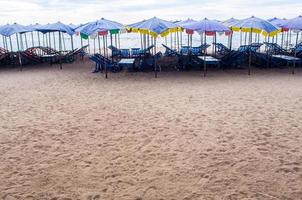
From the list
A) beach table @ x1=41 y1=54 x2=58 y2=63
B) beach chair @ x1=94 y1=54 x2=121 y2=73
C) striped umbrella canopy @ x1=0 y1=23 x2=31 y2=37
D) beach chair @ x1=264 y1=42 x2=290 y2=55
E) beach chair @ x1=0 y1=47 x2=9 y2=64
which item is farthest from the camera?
beach table @ x1=41 y1=54 x2=58 y2=63

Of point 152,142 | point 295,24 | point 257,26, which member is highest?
point 295,24

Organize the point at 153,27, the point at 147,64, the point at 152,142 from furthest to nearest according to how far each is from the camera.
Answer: the point at 147,64, the point at 153,27, the point at 152,142

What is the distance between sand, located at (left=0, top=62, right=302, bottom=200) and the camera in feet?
13.8

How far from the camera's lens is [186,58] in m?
14.0

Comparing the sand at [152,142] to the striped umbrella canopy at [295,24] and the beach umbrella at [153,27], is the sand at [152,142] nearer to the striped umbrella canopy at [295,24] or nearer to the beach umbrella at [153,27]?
the beach umbrella at [153,27]

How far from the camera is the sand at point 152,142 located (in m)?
4.19

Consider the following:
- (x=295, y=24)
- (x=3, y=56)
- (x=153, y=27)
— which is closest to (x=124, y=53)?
(x=153, y=27)

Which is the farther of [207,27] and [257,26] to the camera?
[207,27]

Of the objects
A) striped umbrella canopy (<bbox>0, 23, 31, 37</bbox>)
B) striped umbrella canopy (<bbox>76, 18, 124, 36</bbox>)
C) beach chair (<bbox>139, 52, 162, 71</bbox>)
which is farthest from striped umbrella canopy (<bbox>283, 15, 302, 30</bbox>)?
striped umbrella canopy (<bbox>0, 23, 31, 37</bbox>)

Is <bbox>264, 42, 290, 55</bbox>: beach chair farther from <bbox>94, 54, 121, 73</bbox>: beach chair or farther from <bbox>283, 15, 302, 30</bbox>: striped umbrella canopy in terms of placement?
<bbox>94, 54, 121, 73</bbox>: beach chair

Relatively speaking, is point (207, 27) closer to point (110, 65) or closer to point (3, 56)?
point (110, 65)

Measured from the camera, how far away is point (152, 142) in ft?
18.8

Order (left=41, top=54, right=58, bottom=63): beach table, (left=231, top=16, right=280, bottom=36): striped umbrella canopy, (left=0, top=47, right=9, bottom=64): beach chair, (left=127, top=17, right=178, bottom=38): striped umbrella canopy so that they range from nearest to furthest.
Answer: (left=231, top=16, right=280, bottom=36): striped umbrella canopy
(left=127, top=17, right=178, bottom=38): striped umbrella canopy
(left=0, top=47, right=9, bottom=64): beach chair
(left=41, top=54, right=58, bottom=63): beach table

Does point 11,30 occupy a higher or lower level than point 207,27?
higher
